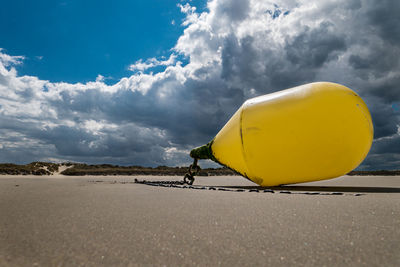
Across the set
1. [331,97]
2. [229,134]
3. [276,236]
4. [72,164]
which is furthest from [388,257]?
[72,164]

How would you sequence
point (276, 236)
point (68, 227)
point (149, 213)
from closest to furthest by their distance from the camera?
point (276, 236) → point (68, 227) → point (149, 213)

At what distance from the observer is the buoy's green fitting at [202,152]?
21.4 ft

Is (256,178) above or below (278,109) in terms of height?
below

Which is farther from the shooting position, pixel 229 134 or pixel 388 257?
pixel 229 134

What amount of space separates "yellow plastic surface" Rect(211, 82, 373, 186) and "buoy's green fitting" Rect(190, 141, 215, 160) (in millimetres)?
1288

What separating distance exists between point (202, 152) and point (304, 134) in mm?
2765

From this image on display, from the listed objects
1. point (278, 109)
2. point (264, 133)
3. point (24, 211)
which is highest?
point (278, 109)

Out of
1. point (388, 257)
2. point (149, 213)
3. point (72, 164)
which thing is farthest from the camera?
point (72, 164)

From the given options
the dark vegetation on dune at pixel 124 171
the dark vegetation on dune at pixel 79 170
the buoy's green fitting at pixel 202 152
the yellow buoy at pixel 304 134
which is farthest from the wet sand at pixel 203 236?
the dark vegetation on dune at pixel 124 171

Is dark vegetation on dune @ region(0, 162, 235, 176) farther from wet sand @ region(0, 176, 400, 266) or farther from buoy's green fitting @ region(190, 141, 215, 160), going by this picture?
wet sand @ region(0, 176, 400, 266)

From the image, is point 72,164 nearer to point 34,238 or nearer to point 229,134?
point 229,134

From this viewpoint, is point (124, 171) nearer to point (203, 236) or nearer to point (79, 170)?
point (79, 170)

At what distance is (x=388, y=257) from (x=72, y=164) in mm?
16963

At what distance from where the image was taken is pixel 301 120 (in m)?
4.68
